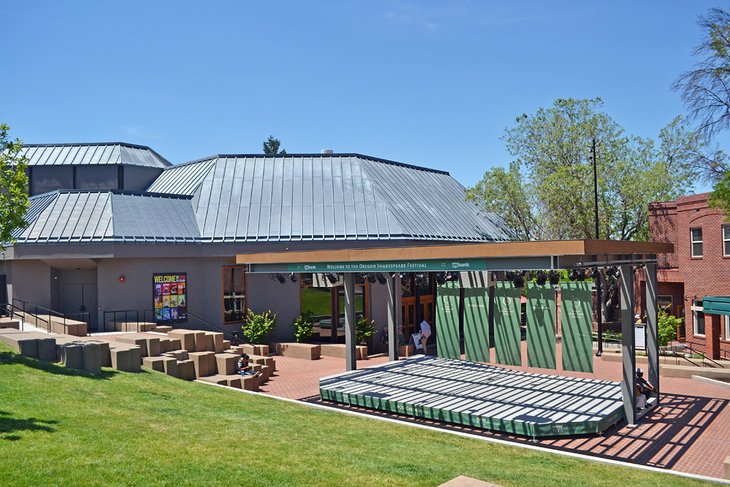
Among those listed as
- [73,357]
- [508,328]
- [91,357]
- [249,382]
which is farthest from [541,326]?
[73,357]

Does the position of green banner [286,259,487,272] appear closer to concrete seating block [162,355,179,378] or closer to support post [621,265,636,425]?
support post [621,265,636,425]

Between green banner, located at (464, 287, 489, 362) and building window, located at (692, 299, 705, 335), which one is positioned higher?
green banner, located at (464, 287, 489, 362)

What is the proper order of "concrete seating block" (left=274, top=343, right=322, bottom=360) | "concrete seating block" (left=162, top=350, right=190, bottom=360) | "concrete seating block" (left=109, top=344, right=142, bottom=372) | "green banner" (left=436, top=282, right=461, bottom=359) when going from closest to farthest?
"concrete seating block" (left=109, top=344, right=142, bottom=372), "concrete seating block" (left=162, top=350, right=190, bottom=360), "green banner" (left=436, top=282, right=461, bottom=359), "concrete seating block" (left=274, top=343, right=322, bottom=360)

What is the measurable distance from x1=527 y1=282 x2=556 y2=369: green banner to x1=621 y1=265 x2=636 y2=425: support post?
2025 mm

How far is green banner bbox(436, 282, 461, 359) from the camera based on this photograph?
67.6ft

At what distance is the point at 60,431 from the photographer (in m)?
10.5

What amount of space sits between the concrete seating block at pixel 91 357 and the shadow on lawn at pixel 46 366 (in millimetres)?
189

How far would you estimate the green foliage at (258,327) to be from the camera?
28.3 metres

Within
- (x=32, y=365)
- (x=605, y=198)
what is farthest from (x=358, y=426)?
(x=605, y=198)

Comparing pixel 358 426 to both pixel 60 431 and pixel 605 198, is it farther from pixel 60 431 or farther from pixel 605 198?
pixel 605 198

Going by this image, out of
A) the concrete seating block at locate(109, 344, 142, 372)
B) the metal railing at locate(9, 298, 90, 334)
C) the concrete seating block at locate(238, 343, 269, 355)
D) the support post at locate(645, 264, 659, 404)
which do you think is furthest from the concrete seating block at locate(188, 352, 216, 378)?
the support post at locate(645, 264, 659, 404)

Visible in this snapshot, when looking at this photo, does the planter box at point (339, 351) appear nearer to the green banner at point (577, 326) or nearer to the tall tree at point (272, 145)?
the green banner at point (577, 326)

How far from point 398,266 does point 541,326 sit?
428 cm

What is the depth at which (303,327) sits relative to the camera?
28828mm
